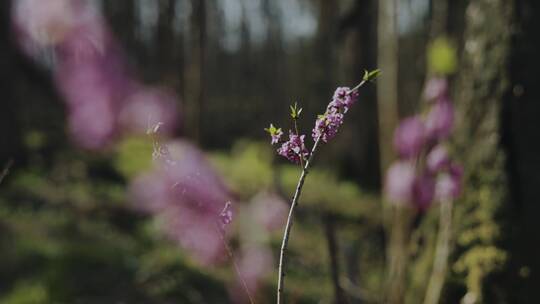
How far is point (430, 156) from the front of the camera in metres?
2.96

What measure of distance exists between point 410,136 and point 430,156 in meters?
0.14

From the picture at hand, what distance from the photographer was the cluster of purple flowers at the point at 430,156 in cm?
280

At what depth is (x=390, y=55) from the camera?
3.45 meters

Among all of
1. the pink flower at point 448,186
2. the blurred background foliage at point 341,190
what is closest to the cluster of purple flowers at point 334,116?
the blurred background foliage at point 341,190

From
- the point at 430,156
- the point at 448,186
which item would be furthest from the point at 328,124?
the point at 430,156

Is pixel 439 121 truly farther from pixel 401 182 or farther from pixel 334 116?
pixel 334 116

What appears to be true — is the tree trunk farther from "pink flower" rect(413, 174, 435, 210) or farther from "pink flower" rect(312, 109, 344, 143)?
"pink flower" rect(312, 109, 344, 143)

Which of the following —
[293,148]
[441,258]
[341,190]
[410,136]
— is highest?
[341,190]

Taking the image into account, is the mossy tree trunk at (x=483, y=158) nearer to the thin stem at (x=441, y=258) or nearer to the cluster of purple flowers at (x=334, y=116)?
the thin stem at (x=441, y=258)

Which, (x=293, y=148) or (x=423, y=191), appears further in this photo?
(x=423, y=191)

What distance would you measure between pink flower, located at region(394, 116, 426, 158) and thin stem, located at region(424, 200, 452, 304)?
0.29 meters

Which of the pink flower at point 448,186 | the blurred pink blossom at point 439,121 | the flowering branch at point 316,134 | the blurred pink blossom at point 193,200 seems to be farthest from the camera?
the blurred pink blossom at point 439,121

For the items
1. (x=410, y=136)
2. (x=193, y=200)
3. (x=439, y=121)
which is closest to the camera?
(x=193, y=200)

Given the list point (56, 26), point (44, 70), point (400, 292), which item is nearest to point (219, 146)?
point (44, 70)
